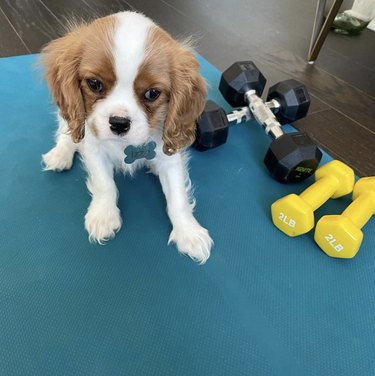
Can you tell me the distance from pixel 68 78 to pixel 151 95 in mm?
277

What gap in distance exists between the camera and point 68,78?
1133mm

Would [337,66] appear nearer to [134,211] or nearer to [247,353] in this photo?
[134,211]

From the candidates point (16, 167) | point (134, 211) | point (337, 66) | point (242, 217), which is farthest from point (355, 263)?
point (337, 66)

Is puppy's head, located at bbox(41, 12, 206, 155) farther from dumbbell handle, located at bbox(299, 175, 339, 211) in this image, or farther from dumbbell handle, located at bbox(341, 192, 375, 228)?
dumbbell handle, located at bbox(341, 192, 375, 228)

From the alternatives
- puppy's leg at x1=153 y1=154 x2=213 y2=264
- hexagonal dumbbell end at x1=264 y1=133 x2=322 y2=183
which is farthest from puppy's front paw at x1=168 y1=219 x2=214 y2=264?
hexagonal dumbbell end at x1=264 y1=133 x2=322 y2=183

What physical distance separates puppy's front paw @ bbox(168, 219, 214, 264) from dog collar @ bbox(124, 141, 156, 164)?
31cm

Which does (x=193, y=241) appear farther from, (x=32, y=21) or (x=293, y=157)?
(x=32, y=21)

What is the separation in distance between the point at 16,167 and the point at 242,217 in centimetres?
106

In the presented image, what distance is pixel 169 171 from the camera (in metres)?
1.41

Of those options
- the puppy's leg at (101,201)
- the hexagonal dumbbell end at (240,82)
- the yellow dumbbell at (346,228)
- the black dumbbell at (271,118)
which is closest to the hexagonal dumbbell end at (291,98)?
the black dumbbell at (271,118)

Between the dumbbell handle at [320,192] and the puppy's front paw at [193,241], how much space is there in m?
0.43

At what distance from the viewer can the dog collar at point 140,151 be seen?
1.28m

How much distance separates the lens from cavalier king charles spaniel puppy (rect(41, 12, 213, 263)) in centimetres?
104

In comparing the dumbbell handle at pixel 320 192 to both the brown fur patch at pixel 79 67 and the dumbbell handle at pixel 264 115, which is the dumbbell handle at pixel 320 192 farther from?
the brown fur patch at pixel 79 67
